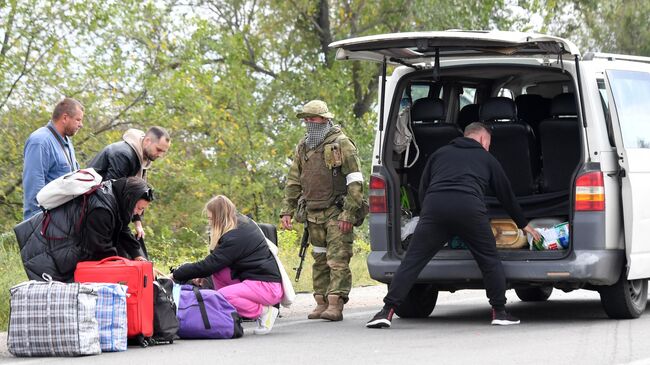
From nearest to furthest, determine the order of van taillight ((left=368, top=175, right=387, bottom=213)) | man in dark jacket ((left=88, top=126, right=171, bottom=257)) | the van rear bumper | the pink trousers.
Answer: the van rear bumper → the pink trousers → van taillight ((left=368, top=175, right=387, bottom=213)) → man in dark jacket ((left=88, top=126, right=171, bottom=257))

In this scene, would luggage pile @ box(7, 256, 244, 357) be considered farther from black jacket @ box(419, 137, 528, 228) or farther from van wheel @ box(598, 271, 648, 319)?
van wheel @ box(598, 271, 648, 319)

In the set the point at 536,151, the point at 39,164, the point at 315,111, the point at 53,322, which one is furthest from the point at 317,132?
the point at 53,322

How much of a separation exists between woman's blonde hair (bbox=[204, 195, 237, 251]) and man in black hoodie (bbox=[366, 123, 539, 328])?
1315 millimetres

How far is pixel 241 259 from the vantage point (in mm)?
9992

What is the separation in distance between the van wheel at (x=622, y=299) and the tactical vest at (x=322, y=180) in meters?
2.29

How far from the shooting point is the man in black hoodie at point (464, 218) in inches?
393

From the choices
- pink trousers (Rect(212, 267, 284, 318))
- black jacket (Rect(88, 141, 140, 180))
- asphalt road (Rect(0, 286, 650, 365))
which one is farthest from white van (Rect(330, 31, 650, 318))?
black jacket (Rect(88, 141, 140, 180))

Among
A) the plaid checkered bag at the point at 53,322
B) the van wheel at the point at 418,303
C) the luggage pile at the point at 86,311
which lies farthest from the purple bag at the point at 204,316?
the van wheel at the point at 418,303

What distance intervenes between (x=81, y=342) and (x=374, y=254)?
2.83 m

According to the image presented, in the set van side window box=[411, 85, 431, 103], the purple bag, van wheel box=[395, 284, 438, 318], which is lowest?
van wheel box=[395, 284, 438, 318]

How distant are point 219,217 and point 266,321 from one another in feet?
2.82

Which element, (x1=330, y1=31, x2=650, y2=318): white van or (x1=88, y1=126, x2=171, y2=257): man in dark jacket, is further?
(x1=88, y1=126, x2=171, y2=257): man in dark jacket

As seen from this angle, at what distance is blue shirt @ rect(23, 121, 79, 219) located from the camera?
33.6ft

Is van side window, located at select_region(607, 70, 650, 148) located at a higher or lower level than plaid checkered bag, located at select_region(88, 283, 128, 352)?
higher
